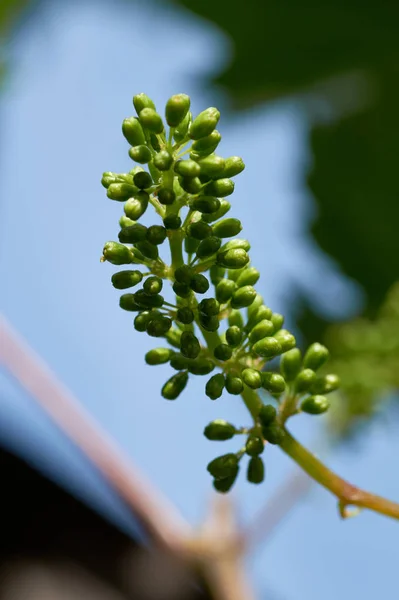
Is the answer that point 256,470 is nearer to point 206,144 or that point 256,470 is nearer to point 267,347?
point 267,347

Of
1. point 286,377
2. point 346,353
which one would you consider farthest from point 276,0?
point 286,377

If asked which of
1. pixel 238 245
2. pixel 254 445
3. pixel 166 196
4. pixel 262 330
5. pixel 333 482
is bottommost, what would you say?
pixel 333 482

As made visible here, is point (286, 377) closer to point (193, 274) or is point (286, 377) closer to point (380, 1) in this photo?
point (193, 274)

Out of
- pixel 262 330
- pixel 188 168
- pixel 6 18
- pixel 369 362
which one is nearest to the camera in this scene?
pixel 188 168

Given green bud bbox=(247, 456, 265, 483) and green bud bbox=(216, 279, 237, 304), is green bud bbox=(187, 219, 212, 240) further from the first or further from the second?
green bud bbox=(247, 456, 265, 483)

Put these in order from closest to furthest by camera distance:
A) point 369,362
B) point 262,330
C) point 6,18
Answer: point 262,330 → point 369,362 → point 6,18

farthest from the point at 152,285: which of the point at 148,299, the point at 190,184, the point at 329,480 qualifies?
the point at 329,480

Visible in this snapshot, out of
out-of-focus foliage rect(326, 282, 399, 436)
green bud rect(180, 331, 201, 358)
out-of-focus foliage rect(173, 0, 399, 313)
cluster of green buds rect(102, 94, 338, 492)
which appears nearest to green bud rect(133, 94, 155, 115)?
cluster of green buds rect(102, 94, 338, 492)
